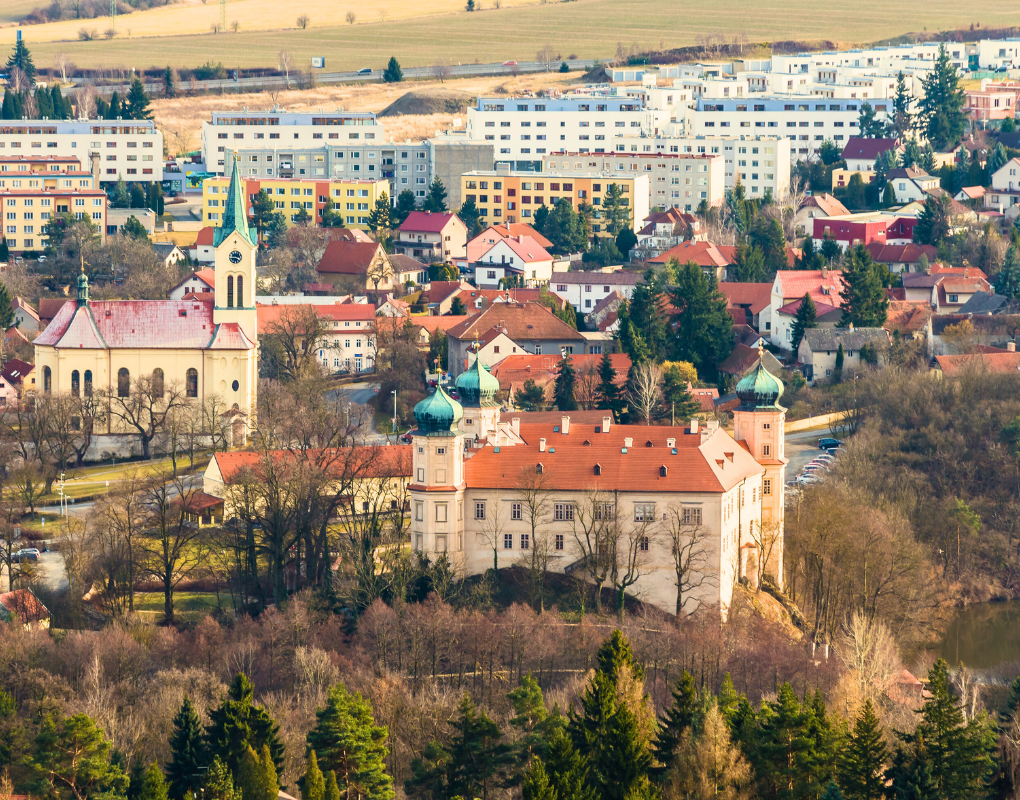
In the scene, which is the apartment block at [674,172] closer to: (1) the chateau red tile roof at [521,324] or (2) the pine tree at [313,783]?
(1) the chateau red tile roof at [521,324]

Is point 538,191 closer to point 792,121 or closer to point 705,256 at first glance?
point 792,121

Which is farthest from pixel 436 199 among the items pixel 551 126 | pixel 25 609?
pixel 25 609

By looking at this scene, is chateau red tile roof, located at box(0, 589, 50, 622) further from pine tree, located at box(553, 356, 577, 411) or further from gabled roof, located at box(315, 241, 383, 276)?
gabled roof, located at box(315, 241, 383, 276)

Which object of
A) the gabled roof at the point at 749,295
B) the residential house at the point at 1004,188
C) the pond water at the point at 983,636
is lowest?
the pond water at the point at 983,636

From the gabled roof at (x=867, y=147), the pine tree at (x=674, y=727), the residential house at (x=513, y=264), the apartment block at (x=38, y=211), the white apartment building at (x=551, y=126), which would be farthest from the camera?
the white apartment building at (x=551, y=126)

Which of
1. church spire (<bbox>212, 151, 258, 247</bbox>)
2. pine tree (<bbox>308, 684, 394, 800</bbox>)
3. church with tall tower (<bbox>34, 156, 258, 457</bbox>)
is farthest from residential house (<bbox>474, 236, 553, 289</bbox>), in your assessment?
pine tree (<bbox>308, 684, 394, 800</bbox>)

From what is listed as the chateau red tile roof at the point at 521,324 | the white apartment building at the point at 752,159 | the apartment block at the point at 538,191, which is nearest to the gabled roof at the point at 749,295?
the chateau red tile roof at the point at 521,324
